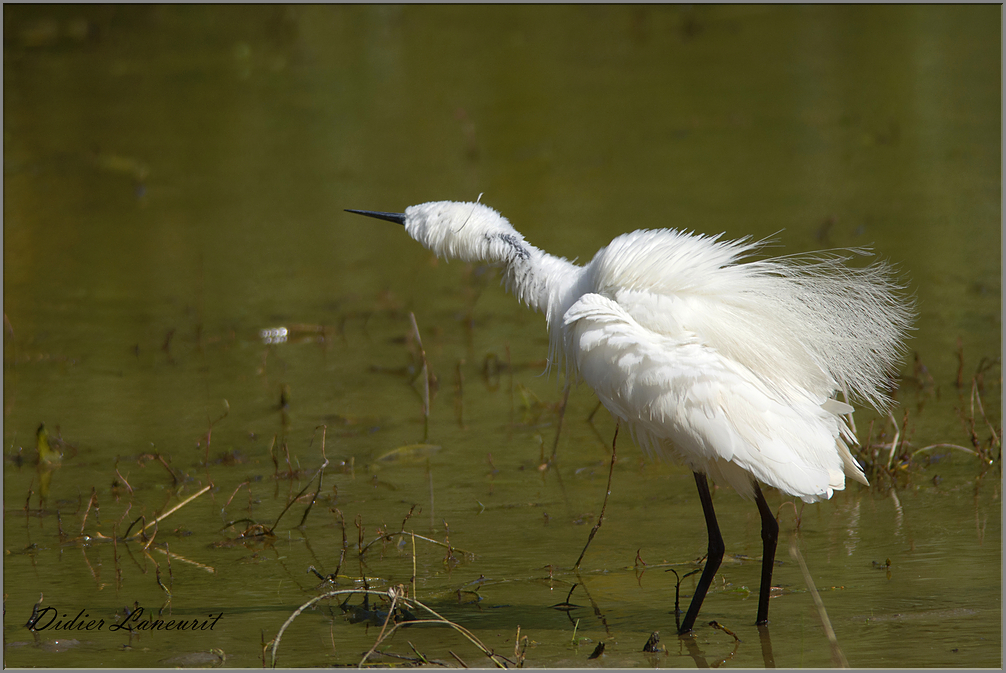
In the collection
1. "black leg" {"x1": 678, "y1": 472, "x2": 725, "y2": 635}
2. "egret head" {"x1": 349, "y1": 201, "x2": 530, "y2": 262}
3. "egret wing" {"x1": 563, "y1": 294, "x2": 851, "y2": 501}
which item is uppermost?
"egret head" {"x1": 349, "y1": 201, "x2": 530, "y2": 262}

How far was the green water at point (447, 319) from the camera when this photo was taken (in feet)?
Result: 12.8

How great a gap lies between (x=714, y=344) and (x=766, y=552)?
0.69 meters

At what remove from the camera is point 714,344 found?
3.65 meters

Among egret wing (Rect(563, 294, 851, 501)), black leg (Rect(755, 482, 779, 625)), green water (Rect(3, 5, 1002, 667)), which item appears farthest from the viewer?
green water (Rect(3, 5, 1002, 667))

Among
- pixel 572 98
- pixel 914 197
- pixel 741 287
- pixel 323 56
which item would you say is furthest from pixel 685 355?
pixel 323 56

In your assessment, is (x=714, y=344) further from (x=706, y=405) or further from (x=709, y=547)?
(x=709, y=547)

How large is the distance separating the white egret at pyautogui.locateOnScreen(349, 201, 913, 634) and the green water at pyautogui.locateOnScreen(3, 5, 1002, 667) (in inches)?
21.8

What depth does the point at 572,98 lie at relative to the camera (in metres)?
12.2

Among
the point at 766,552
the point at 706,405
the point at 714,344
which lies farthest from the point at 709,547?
the point at 714,344

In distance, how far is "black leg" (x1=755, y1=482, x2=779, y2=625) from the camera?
3.59m

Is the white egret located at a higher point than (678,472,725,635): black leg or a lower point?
higher

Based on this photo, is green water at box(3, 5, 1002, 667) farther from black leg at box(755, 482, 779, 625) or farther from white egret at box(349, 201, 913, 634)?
white egret at box(349, 201, 913, 634)

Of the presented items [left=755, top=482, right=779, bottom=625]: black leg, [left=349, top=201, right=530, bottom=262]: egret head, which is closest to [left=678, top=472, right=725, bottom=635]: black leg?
[left=755, top=482, right=779, bottom=625]: black leg

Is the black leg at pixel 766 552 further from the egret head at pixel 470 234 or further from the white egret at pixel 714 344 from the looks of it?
the egret head at pixel 470 234
